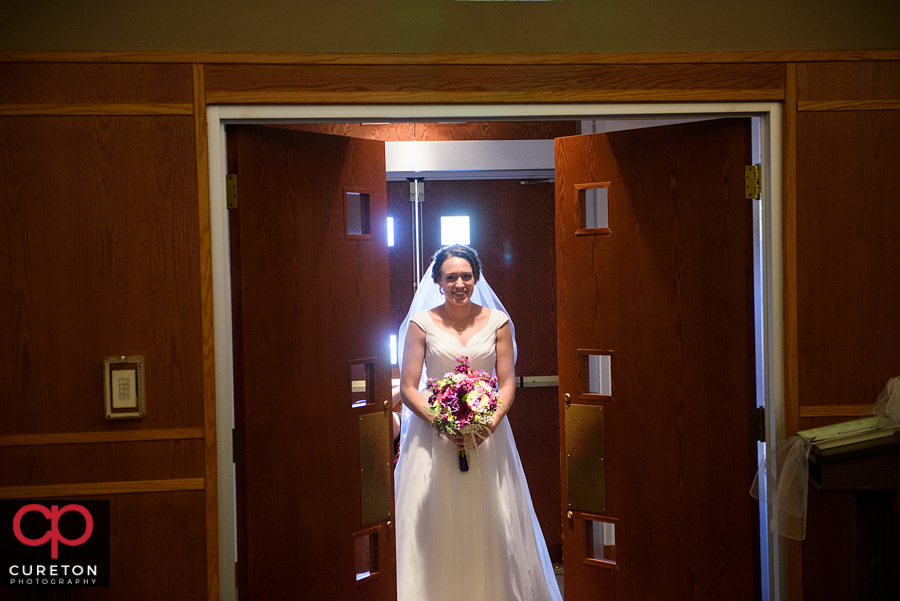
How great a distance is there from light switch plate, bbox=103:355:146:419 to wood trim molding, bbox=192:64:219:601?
0.22m

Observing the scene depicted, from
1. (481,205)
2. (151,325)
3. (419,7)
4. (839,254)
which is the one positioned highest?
(419,7)

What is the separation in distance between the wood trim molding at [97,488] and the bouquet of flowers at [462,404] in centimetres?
128

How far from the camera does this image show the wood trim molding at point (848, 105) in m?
2.74

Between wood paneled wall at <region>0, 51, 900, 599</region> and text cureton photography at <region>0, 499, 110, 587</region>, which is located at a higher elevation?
wood paneled wall at <region>0, 51, 900, 599</region>

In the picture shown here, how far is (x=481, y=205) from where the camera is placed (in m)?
4.80

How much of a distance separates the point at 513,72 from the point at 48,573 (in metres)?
2.39

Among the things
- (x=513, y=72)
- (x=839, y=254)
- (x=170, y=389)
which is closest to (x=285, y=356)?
(x=170, y=389)

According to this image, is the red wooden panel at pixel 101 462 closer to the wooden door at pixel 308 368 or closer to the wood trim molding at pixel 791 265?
the wooden door at pixel 308 368

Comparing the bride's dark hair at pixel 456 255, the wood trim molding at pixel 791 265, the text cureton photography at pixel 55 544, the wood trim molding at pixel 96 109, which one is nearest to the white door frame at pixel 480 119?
the wood trim molding at pixel 791 265

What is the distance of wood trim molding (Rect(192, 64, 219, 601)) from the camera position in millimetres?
2611

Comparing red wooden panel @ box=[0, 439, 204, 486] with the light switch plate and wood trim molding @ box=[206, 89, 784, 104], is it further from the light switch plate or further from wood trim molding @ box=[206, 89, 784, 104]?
wood trim molding @ box=[206, 89, 784, 104]

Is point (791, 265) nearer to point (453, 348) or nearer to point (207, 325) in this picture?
point (453, 348)

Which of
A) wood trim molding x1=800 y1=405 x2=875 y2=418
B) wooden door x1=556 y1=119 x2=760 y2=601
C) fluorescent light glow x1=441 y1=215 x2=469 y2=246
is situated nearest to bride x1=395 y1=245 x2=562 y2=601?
wooden door x1=556 y1=119 x2=760 y2=601

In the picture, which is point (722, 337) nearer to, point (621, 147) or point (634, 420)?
point (634, 420)
